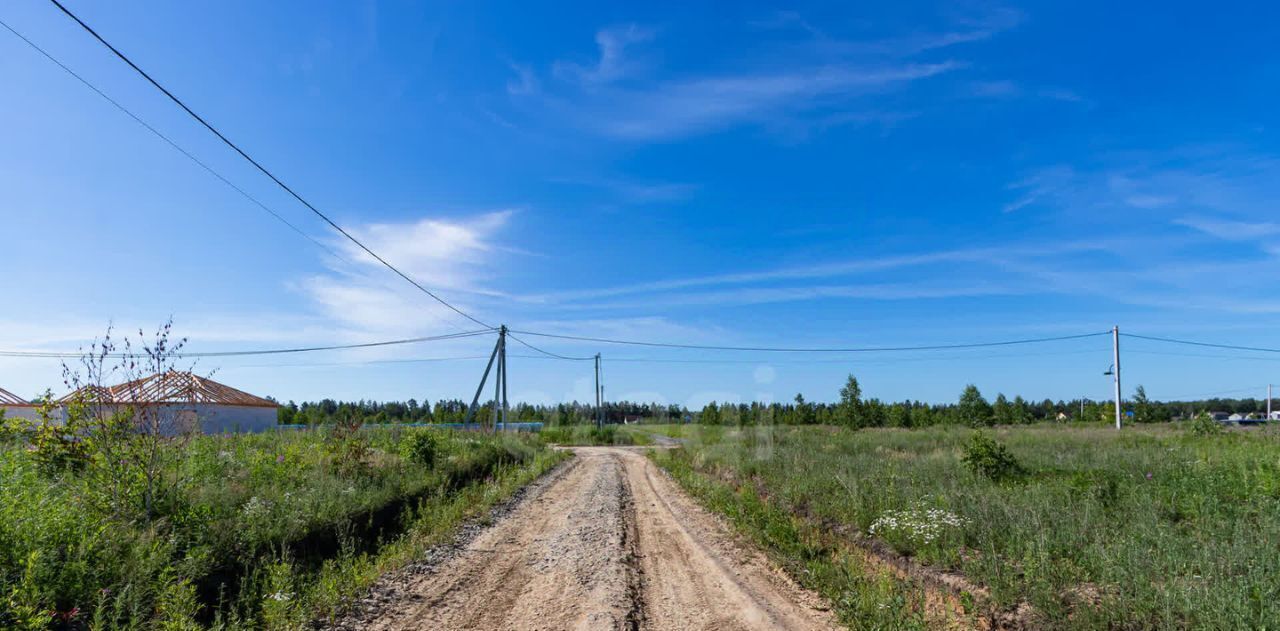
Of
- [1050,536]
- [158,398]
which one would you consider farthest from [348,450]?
[1050,536]

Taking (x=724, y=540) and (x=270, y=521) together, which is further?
(x=724, y=540)

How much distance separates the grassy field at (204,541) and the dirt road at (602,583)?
86 centimetres

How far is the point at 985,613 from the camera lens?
5.45 meters

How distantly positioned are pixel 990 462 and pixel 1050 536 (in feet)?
17.7

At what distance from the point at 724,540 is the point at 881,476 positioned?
12.9 ft

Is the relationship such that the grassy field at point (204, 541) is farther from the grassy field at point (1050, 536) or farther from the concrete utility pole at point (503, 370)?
the concrete utility pole at point (503, 370)

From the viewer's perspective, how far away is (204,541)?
258 inches

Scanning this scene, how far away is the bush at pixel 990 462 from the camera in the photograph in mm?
11211

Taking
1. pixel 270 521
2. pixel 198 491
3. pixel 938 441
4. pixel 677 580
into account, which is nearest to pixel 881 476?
pixel 677 580

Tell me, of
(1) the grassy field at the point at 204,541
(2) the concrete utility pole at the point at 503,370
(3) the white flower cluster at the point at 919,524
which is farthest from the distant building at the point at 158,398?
(2) the concrete utility pole at the point at 503,370

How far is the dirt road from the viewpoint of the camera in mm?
5707

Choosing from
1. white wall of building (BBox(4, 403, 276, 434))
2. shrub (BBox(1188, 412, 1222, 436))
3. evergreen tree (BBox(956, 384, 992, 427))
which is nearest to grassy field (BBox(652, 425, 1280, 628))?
white wall of building (BBox(4, 403, 276, 434))

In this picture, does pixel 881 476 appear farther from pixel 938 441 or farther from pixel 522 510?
pixel 938 441

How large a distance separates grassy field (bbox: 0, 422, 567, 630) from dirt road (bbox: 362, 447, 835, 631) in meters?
0.86
